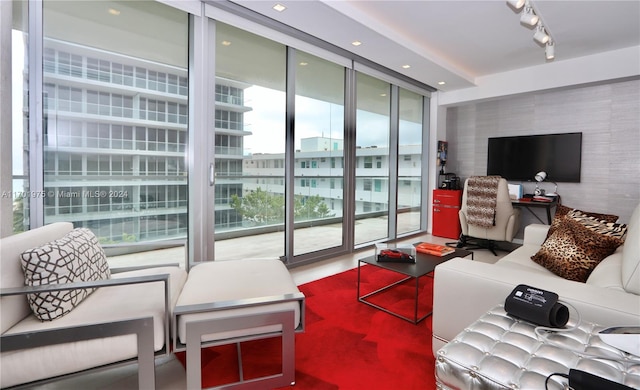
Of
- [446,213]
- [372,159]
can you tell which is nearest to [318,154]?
[372,159]

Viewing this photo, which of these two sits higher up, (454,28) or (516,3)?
(454,28)

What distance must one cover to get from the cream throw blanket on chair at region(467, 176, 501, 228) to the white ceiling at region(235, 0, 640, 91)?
1.70 meters

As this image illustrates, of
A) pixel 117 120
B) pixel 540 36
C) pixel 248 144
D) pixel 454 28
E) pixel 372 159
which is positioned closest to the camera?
pixel 117 120

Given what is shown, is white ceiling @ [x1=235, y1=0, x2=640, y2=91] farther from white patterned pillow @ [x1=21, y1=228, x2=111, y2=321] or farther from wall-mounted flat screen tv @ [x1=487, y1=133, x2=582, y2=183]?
white patterned pillow @ [x1=21, y1=228, x2=111, y2=321]

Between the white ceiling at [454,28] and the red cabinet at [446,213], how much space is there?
1978 millimetres

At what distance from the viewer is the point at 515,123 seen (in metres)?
5.12

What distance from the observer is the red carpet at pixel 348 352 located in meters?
1.65

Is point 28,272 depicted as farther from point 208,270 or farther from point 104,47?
point 104,47

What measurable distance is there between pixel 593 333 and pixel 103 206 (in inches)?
124

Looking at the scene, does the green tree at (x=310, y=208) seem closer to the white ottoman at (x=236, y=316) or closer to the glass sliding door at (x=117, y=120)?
the glass sliding door at (x=117, y=120)

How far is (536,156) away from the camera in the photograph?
193 inches

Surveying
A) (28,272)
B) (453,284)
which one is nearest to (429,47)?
(453,284)

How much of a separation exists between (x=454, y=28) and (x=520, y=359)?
143 inches

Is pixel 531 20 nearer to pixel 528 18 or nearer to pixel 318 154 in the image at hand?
pixel 528 18
